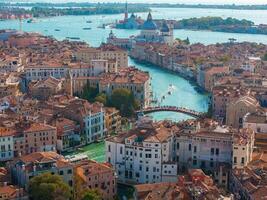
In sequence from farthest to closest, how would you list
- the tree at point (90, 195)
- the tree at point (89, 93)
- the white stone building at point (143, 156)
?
the tree at point (89, 93) → the white stone building at point (143, 156) → the tree at point (90, 195)

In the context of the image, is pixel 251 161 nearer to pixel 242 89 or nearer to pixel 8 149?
pixel 8 149

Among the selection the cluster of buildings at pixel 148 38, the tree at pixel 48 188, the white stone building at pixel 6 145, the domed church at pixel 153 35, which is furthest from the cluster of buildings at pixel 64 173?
the domed church at pixel 153 35

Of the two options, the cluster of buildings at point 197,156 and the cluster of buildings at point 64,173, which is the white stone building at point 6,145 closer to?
the cluster of buildings at point 64,173

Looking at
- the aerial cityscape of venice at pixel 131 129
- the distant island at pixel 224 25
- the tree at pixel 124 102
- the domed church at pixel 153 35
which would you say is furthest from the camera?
the distant island at pixel 224 25

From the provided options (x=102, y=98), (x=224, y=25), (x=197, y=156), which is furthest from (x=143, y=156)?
(x=224, y=25)

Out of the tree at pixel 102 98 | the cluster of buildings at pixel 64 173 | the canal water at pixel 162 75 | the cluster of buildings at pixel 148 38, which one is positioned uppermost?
the cluster of buildings at pixel 64 173

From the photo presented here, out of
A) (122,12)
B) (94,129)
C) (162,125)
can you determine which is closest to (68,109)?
(94,129)

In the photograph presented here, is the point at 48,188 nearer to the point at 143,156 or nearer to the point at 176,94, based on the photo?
the point at 143,156
